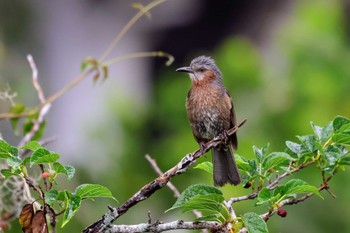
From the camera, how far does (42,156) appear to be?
2637 millimetres

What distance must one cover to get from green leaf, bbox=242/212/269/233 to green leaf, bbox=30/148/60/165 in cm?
68

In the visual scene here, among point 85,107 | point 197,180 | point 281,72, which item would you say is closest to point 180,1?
point 85,107

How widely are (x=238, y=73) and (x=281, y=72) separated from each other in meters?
0.63

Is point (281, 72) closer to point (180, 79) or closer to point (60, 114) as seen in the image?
point (180, 79)

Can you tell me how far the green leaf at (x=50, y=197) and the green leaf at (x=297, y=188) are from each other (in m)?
0.81

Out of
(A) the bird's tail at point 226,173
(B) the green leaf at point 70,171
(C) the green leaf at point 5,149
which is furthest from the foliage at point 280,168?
(A) the bird's tail at point 226,173

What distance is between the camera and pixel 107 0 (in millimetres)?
11391

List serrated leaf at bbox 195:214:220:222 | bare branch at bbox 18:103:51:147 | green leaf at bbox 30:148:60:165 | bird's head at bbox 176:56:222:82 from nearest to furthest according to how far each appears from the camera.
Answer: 1. green leaf at bbox 30:148:60:165
2. serrated leaf at bbox 195:214:220:222
3. bare branch at bbox 18:103:51:147
4. bird's head at bbox 176:56:222:82

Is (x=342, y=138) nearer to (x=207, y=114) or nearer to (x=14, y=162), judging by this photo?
(x=14, y=162)

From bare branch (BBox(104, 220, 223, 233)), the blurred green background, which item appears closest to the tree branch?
bare branch (BBox(104, 220, 223, 233))

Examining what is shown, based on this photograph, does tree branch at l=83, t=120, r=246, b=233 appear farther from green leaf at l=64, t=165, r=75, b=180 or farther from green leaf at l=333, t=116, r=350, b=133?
green leaf at l=333, t=116, r=350, b=133

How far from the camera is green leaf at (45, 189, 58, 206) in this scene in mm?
2645

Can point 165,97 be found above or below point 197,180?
above

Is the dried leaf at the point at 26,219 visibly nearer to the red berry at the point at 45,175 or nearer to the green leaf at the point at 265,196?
the red berry at the point at 45,175
